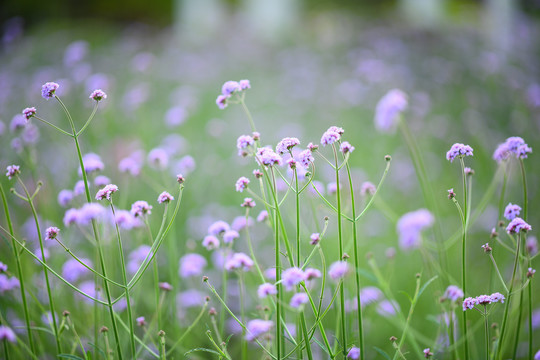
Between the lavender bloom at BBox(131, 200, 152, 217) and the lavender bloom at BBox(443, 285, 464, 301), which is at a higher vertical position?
the lavender bloom at BBox(131, 200, 152, 217)

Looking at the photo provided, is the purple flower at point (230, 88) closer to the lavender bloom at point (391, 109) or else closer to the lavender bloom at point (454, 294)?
the lavender bloom at point (454, 294)

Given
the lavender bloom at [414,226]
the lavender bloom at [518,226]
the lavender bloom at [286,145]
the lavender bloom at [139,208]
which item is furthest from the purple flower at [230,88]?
A: the lavender bloom at [518,226]

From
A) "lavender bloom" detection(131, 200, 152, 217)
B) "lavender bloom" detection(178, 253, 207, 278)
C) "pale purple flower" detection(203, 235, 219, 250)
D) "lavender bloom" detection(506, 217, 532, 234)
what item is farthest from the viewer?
"lavender bloom" detection(178, 253, 207, 278)

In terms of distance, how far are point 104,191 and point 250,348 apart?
1083 millimetres

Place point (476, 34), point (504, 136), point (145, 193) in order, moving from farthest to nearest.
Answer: point (476, 34)
point (504, 136)
point (145, 193)

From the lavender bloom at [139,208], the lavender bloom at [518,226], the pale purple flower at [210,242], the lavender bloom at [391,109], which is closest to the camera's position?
the lavender bloom at [518,226]

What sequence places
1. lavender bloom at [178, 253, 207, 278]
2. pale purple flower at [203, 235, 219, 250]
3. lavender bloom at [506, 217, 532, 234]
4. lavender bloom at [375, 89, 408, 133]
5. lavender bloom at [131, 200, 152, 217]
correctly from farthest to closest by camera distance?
1. lavender bloom at [375, 89, 408, 133]
2. lavender bloom at [178, 253, 207, 278]
3. pale purple flower at [203, 235, 219, 250]
4. lavender bloom at [131, 200, 152, 217]
5. lavender bloom at [506, 217, 532, 234]

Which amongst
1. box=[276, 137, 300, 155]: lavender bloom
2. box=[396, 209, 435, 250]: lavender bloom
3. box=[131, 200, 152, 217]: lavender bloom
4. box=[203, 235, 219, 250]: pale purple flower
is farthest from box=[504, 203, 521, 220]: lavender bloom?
box=[131, 200, 152, 217]: lavender bloom

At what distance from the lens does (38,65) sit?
5438mm

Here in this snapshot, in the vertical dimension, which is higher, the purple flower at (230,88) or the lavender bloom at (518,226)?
the purple flower at (230,88)

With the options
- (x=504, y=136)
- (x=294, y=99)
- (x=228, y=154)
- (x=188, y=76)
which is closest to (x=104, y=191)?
(x=228, y=154)

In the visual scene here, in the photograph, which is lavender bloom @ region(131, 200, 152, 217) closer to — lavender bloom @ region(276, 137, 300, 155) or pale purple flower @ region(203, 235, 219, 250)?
pale purple flower @ region(203, 235, 219, 250)

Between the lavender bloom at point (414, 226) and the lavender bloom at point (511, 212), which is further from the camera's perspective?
the lavender bloom at point (414, 226)

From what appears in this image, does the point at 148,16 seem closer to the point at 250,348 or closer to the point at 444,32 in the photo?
the point at 444,32
